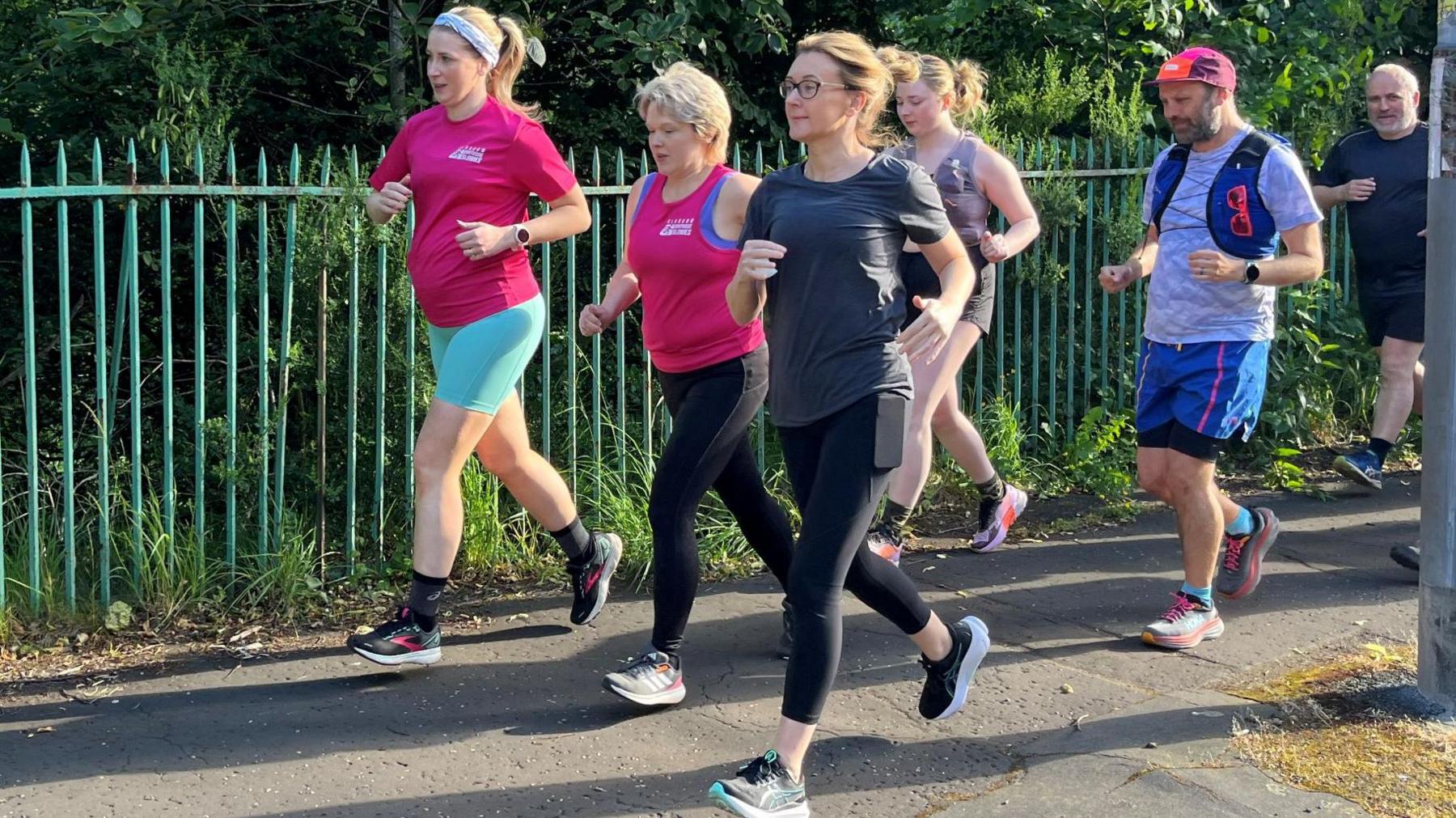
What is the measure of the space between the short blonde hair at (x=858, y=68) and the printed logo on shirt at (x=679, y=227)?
0.70 meters

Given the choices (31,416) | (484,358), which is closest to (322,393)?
(31,416)

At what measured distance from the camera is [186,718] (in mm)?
4695

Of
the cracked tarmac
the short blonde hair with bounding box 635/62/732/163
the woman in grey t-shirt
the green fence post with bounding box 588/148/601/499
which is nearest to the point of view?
the woman in grey t-shirt

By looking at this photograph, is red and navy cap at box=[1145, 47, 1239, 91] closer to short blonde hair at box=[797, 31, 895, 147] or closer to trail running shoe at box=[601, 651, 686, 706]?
short blonde hair at box=[797, 31, 895, 147]

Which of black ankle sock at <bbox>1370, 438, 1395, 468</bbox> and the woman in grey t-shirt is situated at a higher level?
the woman in grey t-shirt

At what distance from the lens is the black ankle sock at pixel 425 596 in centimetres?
509

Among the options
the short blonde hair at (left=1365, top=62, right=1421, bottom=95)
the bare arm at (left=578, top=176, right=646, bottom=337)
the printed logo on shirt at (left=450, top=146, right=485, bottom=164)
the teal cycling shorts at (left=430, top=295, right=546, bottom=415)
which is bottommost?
the teal cycling shorts at (left=430, top=295, right=546, bottom=415)

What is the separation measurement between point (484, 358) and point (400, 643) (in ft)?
3.12

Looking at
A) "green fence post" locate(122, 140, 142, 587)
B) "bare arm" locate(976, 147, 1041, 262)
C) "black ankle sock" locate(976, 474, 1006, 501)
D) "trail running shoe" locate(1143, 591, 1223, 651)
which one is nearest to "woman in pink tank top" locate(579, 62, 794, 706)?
"trail running shoe" locate(1143, 591, 1223, 651)

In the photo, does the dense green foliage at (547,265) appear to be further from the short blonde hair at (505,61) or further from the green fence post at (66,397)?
the short blonde hair at (505,61)

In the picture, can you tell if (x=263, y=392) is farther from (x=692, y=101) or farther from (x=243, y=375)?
(x=692, y=101)

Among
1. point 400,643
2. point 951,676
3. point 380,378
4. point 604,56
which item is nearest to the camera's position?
point 951,676

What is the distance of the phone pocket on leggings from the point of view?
398 centimetres

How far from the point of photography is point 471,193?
507 cm
